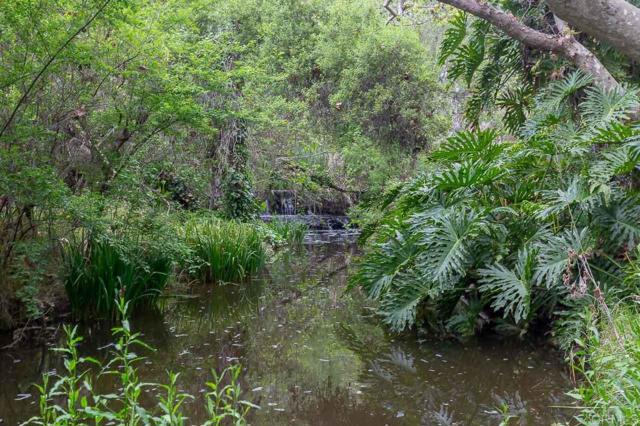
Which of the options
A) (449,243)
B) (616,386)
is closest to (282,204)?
(449,243)

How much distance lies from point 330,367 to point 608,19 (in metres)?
3.50

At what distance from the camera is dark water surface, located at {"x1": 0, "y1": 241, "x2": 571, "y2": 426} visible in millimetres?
4129

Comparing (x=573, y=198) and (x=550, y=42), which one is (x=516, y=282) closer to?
(x=573, y=198)

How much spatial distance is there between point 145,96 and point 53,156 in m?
1.11

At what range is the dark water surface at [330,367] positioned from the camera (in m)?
4.13

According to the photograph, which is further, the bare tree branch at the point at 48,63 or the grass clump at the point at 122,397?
the bare tree branch at the point at 48,63

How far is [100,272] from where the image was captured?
615cm

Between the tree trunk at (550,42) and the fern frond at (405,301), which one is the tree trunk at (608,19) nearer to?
the tree trunk at (550,42)

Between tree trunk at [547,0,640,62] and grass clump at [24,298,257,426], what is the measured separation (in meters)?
1.96

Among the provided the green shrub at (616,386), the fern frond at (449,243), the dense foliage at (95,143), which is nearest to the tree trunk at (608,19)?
the green shrub at (616,386)

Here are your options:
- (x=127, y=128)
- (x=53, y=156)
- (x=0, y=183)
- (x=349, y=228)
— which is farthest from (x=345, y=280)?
(x=349, y=228)

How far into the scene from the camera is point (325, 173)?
15070 millimetres

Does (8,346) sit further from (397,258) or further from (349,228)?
(349,228)

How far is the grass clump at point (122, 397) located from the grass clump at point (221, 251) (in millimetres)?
2847
